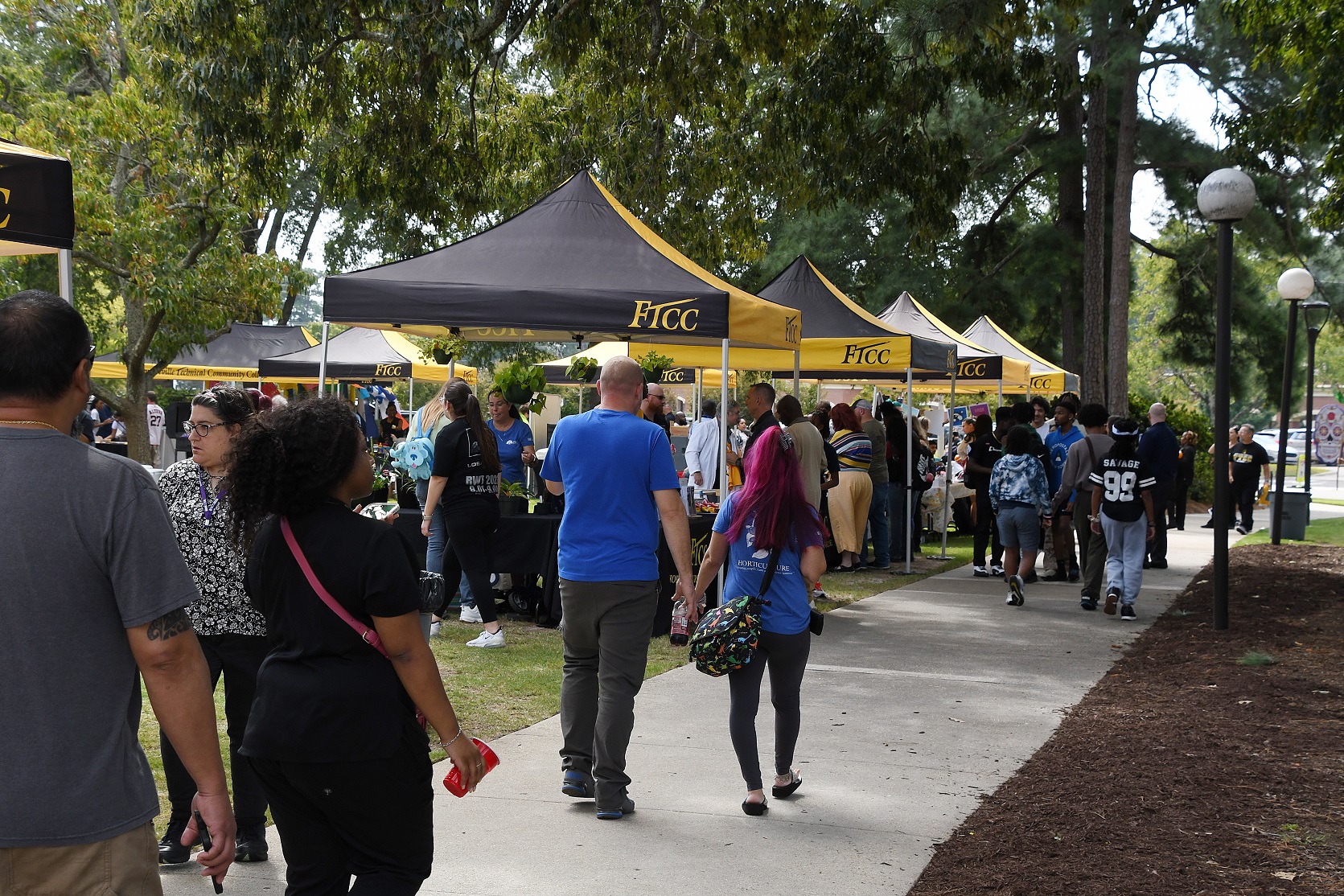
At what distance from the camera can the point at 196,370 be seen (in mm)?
24594

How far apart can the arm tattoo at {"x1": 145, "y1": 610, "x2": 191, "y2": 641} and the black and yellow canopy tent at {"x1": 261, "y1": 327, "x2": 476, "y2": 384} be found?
18020mm

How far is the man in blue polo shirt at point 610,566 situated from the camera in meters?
5.18

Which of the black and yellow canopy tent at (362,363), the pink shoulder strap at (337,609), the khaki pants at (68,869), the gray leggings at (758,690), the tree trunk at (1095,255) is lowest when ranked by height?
the gray leggings at (758,690)

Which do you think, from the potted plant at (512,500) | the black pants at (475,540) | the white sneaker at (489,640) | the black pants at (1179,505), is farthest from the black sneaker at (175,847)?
the black pants at (1179,505)

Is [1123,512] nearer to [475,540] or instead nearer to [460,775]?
[475,540]

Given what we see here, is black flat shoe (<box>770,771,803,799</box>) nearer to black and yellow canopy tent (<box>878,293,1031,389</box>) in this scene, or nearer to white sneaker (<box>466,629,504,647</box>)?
white sneaker (<box>466,629,504,647</box>)

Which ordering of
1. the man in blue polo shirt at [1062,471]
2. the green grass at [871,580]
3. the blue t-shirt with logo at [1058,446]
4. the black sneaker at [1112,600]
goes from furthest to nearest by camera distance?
the blue t-shirt with logo at [1058,446] → the man in blue polo shirt at [1062,471] → the green grass at [871,580] → the black sneaker at [1112,600]

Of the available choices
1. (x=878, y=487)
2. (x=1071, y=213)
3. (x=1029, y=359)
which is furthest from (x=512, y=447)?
(x=1071, y=213)

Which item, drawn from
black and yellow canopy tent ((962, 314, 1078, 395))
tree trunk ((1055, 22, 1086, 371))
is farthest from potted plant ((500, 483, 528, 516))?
tree trunk ((1055, 22, 1086, 371))

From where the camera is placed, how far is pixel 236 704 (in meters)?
4.48

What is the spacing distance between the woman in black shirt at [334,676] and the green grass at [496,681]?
2.32 metres

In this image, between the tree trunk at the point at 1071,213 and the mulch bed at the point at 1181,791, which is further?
the tree trunk at the point at 1071,213

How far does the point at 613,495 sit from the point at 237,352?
21333 millimetres

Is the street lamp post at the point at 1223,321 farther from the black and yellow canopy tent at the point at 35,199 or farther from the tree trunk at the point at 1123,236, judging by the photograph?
the tree trunk at the point at 1123,236
